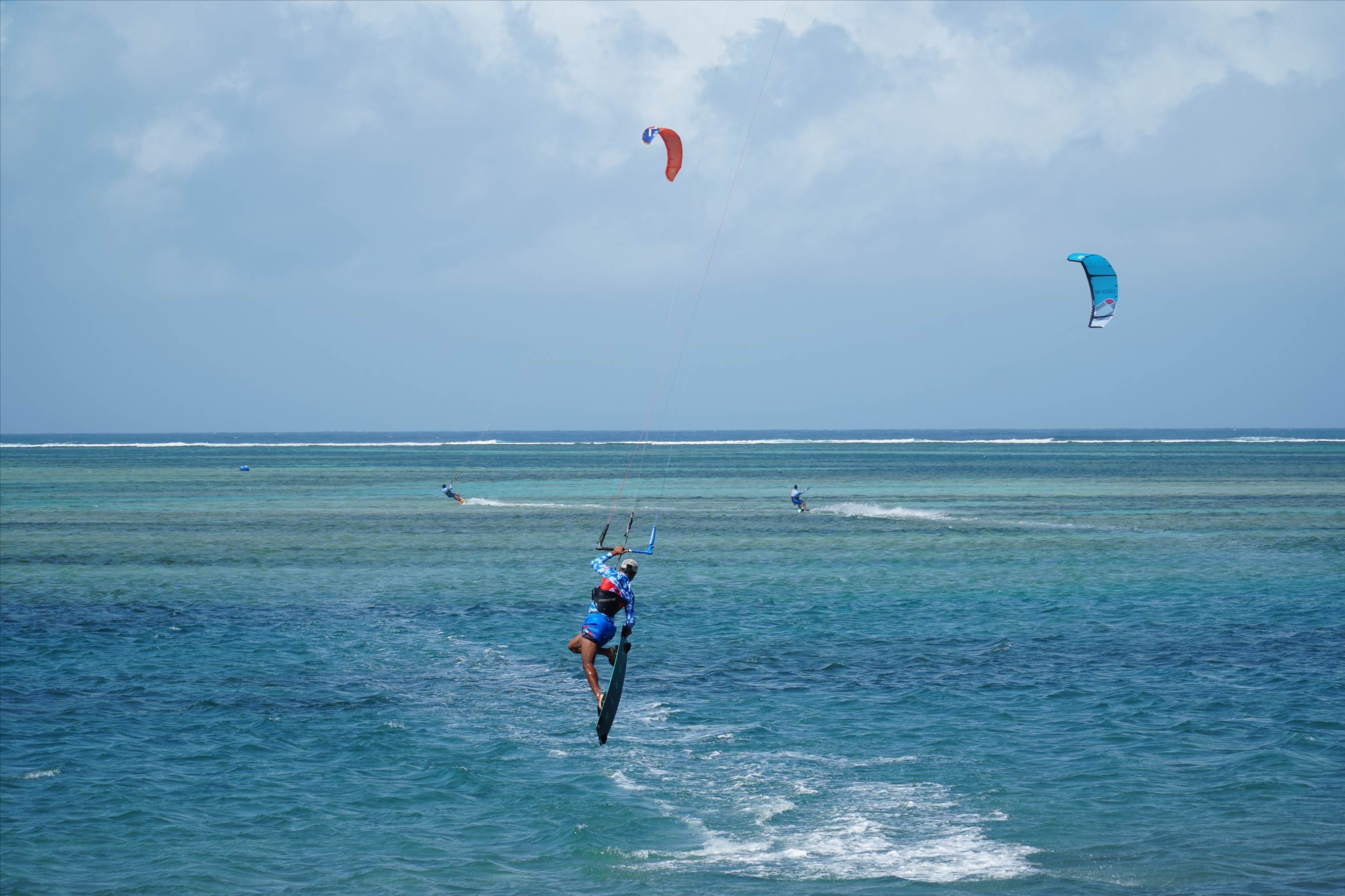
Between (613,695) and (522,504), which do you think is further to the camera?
(522,504)

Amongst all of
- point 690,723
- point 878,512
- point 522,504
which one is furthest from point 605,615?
point 522,504

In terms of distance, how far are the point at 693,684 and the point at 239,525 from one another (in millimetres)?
37388

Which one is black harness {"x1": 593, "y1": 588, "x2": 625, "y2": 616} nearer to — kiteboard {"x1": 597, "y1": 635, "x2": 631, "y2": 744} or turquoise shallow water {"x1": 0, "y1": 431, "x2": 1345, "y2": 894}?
kiteboard {"x1": 597, "y1": 635, "x2": 631, "y2": 744}

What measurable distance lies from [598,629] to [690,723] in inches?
170

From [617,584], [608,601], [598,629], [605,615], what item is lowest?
[598,629]

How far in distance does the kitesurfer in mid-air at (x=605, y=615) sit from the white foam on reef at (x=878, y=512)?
40599 mm

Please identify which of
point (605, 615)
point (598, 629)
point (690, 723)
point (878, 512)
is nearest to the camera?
point (598, 629)

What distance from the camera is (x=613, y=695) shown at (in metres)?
13.4

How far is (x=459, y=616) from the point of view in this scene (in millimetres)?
25984

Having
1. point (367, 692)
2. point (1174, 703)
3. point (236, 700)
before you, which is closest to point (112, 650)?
point (236, 700)

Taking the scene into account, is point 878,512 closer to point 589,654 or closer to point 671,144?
point 671,144

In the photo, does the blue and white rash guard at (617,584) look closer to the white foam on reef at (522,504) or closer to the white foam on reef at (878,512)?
the white foam on reef at (878,512)

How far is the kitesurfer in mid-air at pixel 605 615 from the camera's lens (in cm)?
1305

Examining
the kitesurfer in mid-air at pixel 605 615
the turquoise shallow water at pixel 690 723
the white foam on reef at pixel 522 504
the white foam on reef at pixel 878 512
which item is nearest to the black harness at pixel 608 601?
the kitesurfer in mid-air at pixel 605 615
